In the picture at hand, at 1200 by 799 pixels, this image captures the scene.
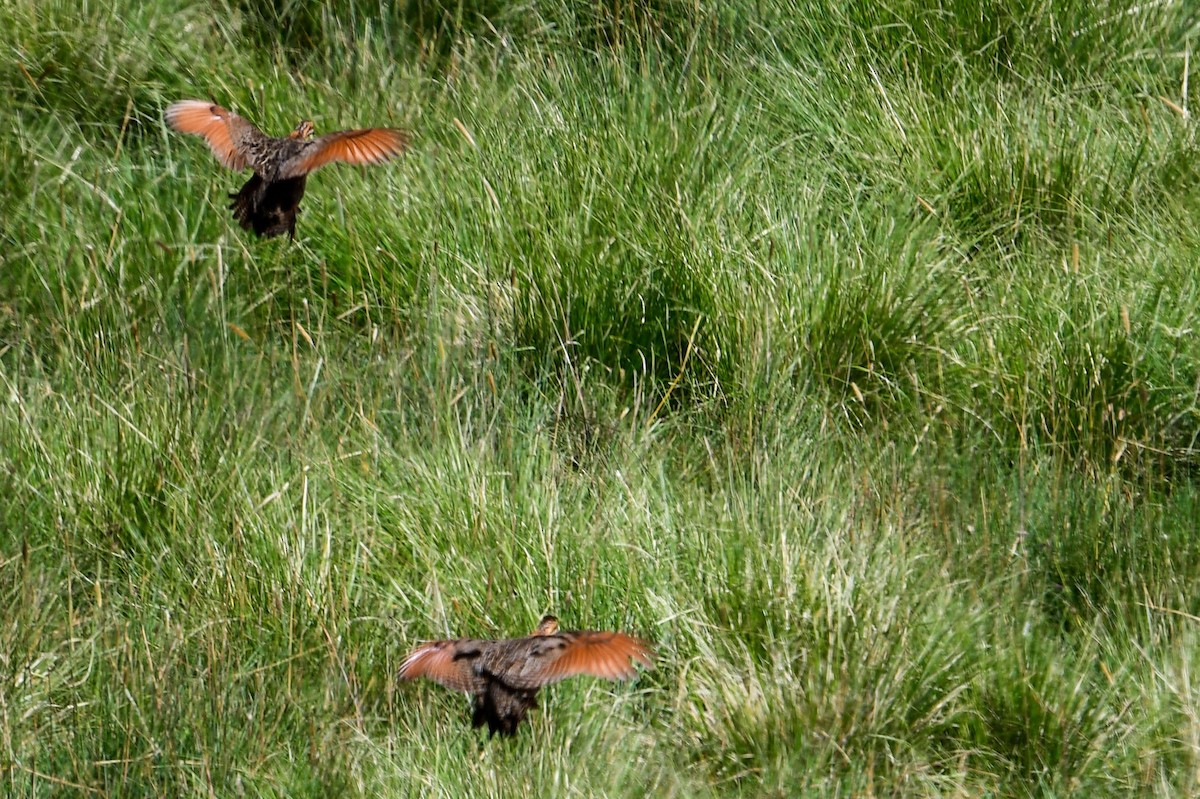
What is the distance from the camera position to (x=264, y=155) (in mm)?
3877

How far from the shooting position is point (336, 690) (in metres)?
3.10

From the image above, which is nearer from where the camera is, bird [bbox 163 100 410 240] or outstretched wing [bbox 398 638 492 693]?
outstretched wing [bbox 398 638 492 693]

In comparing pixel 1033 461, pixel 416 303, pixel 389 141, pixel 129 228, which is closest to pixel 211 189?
pixel 129 228

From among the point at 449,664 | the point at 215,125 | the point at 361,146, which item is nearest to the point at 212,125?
the point at 215,125

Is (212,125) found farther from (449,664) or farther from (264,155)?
(449,664)

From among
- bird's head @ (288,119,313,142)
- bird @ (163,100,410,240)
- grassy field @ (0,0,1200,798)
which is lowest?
grassy field @ (0,0,1200,798)

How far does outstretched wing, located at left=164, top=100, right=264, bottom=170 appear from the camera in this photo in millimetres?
3924

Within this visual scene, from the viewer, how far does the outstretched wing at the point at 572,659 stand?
105 inches

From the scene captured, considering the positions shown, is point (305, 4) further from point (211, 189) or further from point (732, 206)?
point (732, 206)

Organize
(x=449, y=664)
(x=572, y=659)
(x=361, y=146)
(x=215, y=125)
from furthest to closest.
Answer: (x=215, y=125) → (x=361, y=146) → (x=449, y=664) → (x=572, y=659)

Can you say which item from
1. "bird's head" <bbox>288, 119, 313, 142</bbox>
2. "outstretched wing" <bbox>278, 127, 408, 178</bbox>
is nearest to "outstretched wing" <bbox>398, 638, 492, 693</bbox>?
"outstretched wing" <bbox>278, 127, 408, 178</bbox>

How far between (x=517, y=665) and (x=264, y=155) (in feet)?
5.44

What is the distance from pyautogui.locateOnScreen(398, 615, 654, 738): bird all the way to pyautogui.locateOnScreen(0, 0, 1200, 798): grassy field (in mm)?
99

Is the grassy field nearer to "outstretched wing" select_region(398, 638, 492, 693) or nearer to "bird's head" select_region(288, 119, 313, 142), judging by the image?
"outstretched wing" select_region(398, 638, 492, 693)
